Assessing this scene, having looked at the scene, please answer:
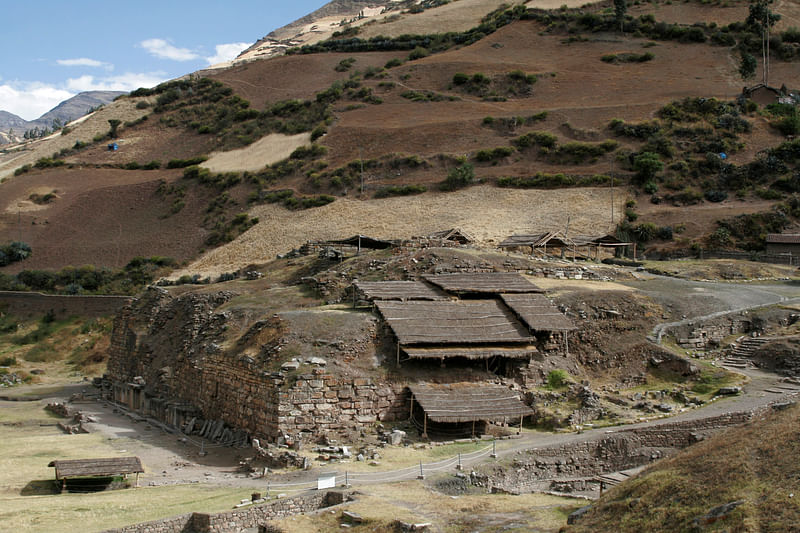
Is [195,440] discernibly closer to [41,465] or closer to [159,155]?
[41,465]

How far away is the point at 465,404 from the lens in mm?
22047

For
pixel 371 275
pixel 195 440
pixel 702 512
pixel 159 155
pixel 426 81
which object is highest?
pixel 426 81

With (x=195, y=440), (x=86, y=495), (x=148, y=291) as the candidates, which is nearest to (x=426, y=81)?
(x=148, y=291)

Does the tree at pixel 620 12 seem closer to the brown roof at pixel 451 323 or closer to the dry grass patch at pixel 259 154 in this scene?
the dry grass patch at pixel 259 154

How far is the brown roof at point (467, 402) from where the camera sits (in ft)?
70.8

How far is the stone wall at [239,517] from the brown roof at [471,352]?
22.1ft

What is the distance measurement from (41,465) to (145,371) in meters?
10.3

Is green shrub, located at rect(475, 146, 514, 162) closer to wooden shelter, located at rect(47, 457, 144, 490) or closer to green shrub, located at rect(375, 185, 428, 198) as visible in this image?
green shrub, located at rect(375, 185, 428, 198)

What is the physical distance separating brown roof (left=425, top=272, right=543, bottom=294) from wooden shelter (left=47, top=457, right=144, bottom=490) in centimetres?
1128

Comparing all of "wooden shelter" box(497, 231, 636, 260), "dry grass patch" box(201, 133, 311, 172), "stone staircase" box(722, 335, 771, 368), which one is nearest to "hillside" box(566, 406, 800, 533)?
"stone staircase" box(722, 335, 771, 368)

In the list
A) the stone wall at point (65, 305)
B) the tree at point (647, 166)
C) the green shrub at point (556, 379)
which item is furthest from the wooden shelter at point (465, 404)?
the tree at point (647, 166)

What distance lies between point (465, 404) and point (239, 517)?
798 cm

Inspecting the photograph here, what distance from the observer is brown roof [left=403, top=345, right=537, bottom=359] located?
22964mm

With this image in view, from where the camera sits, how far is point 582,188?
6450 cm
